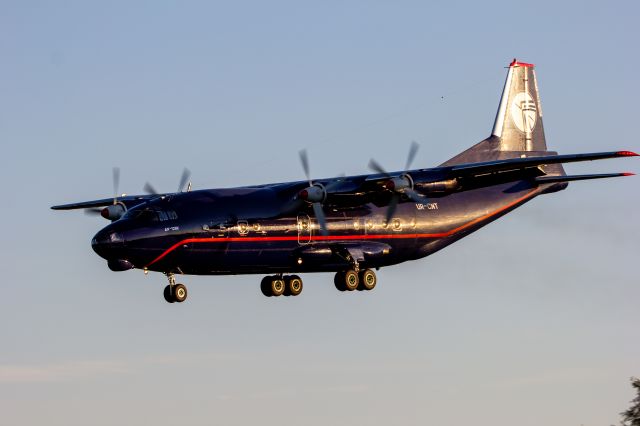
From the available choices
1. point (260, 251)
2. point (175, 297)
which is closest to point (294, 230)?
point (260, 251)

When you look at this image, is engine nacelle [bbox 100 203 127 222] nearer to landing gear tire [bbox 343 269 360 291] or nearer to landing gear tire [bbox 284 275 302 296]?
landing gear tire [bbox 284 275 302 296]

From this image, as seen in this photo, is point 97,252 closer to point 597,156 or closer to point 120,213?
point 120,213

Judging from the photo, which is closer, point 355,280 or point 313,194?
point 313,194

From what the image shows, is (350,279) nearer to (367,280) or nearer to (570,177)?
(367,280)

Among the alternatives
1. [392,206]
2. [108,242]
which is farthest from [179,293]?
[392,206]

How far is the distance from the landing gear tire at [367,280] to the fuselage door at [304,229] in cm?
270

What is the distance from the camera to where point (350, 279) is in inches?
1716

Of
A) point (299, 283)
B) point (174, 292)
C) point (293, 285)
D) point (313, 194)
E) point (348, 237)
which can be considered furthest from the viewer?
point (299, 283)

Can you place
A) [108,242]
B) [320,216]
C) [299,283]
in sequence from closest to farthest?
[108,242] < [320,216] < [299,283]

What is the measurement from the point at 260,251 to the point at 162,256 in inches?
134

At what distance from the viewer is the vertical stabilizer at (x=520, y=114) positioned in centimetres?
5003

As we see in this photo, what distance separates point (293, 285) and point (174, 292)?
463cm

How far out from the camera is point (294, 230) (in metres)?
42.3

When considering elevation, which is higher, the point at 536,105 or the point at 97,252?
the point at 536,105
